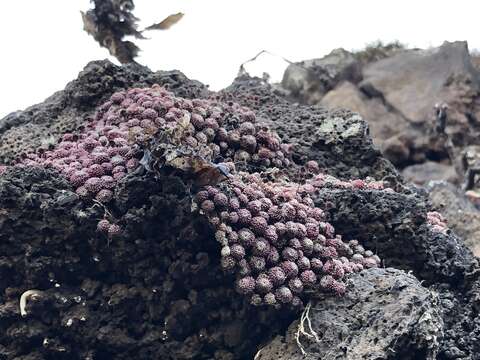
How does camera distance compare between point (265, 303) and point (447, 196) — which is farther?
point (447, 196)

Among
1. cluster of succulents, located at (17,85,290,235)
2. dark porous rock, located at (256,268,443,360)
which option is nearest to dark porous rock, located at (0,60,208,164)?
cluster of succulents, located at (17,85,290,235)

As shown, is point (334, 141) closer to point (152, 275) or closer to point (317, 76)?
point (152, 275)

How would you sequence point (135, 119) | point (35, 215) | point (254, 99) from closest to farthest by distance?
point (35, 215)
point (135, 119)
point (254, 99)

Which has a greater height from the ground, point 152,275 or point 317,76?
point 317,76

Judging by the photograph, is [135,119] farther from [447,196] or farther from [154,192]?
[447,196]

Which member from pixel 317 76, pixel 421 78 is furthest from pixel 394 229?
pixel 421 78

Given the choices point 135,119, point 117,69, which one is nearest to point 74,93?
point 117,69
